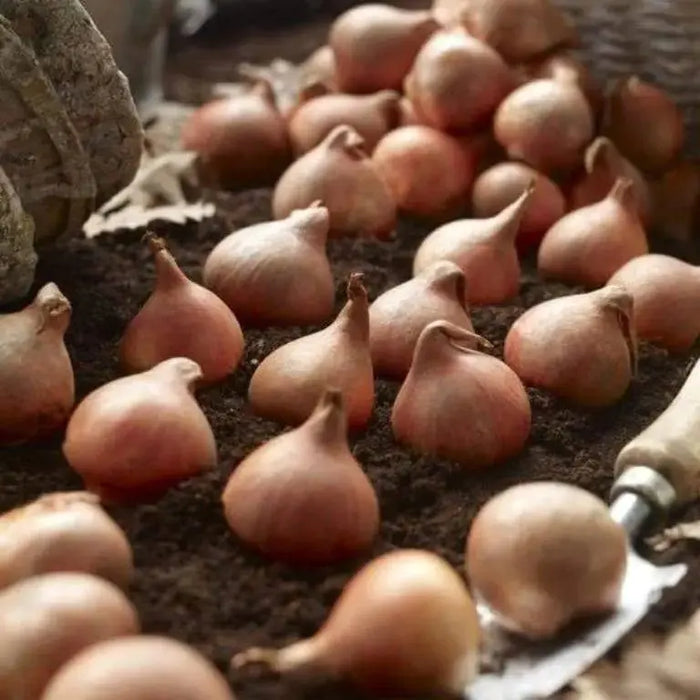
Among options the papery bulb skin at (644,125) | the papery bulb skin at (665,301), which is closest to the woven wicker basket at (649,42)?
the papery bulb skin at (644,125)

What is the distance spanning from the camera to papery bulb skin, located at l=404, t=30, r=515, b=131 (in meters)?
1.15

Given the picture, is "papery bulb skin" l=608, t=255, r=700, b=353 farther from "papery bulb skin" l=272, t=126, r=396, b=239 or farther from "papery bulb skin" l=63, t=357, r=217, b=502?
"papery bulb skin" l=63, t=357, r=217, b=502

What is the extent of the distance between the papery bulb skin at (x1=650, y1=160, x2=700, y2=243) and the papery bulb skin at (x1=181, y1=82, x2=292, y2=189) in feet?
1.23

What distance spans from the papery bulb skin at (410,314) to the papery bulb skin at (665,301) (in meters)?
0.14

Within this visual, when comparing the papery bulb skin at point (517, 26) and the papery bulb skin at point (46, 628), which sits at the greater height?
the papery bulb skin at point (517, 26)

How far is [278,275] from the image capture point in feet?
3.01

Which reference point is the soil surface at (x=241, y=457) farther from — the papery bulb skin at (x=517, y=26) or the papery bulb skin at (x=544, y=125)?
the papery bulb skin at (x=517, y=26)

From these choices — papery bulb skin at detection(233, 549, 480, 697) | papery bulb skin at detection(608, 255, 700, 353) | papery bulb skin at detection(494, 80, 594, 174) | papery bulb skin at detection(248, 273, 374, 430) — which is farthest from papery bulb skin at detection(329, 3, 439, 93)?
papery bulb skin at detection(233, 549, 480, 697)

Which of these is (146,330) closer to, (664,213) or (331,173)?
(331,173)

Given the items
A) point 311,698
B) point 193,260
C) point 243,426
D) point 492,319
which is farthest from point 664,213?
point 311,698

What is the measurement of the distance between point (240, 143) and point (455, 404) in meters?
0.57

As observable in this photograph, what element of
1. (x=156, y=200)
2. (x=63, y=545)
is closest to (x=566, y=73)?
(x=156, y=200)

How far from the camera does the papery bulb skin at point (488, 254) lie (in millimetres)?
968

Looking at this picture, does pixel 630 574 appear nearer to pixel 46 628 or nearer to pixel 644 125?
pixel 46 628
